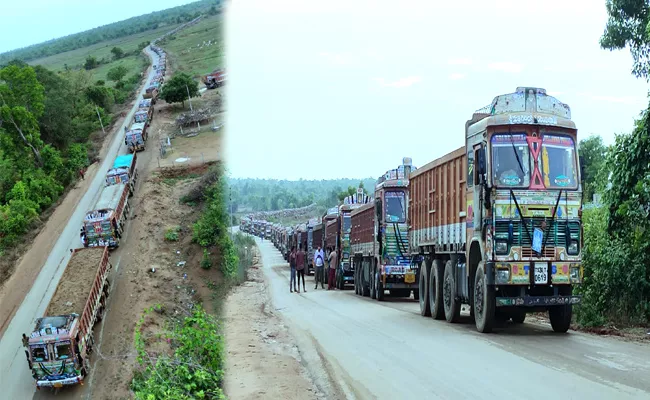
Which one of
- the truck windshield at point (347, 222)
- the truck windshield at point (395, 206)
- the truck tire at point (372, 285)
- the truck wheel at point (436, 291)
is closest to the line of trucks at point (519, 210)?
the truck wheel at point (436, 291)

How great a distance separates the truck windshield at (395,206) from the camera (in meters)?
23.5

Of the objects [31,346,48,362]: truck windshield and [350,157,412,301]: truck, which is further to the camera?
[350,157,412,301]: truck

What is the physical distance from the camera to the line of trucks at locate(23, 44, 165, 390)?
71.6 feet

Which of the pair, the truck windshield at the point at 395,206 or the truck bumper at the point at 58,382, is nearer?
the truck bumper at the point at 58,382

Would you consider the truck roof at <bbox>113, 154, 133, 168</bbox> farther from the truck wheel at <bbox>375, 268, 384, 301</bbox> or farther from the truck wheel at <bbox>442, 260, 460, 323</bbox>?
the truck wheel at <bbox>442, 260, 460, 323</bbox>

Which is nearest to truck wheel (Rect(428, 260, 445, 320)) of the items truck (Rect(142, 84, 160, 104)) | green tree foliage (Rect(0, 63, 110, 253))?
green tree foliage (Rect(0, 63, 110, 253))

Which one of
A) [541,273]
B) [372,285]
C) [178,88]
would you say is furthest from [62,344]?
[178,88]

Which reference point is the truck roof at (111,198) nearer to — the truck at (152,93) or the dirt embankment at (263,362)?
the dirt embankment at (263,362)

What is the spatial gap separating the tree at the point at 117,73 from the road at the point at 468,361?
81893mm

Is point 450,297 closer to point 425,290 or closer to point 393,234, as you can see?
point 425,290

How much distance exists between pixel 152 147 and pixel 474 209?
46.7m

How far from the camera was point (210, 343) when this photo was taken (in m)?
12.3

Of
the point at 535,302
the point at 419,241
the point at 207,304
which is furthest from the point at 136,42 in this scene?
the point at 535,302

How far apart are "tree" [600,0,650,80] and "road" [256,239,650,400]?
11056 millimetres
